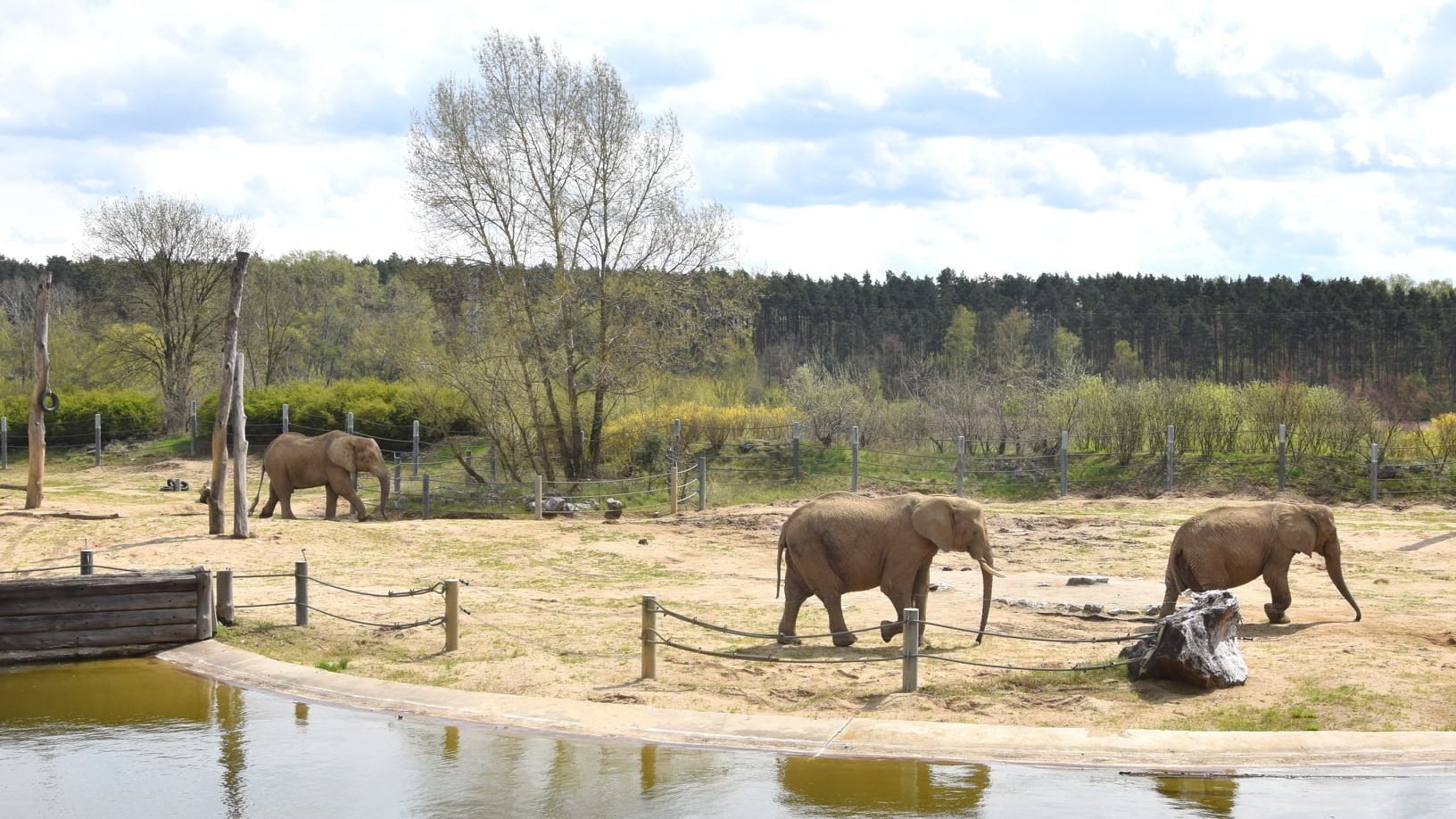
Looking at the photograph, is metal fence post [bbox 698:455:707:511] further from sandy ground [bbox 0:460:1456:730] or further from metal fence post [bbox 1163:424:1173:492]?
metal fence post [bbox 1163:424:1173:492]

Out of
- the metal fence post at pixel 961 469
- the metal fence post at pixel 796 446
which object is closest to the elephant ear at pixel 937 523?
the metal fence post at pixel 961 469

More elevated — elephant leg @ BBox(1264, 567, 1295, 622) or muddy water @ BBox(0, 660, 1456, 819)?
elephant leg @ BBox(1264, 567, 1295, 622)

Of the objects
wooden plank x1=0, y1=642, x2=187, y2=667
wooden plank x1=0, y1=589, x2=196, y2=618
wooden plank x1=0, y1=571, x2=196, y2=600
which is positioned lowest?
wooden plank x1=0, y1=642, x2=187, y2=667

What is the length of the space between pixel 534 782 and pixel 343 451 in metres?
18.1

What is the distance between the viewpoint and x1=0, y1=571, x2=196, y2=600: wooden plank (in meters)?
14.8

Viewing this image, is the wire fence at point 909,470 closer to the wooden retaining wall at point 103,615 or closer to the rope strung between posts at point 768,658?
the wooden retaining wall at point 103,615

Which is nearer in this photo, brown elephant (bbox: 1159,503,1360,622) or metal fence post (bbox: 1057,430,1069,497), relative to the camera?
brown elephant (bbox: 1159,503,1360,622)

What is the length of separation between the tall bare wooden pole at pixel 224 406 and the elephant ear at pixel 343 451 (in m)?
3.83

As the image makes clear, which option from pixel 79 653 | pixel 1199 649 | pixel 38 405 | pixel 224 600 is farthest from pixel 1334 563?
pixel 38 405

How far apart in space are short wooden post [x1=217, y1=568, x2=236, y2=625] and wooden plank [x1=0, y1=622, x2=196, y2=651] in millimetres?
503

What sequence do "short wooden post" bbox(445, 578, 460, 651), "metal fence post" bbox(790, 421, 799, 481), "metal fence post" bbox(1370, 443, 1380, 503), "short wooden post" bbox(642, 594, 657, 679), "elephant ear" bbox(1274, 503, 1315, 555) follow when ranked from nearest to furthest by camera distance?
"short wooden post" bbox(642, 594, 657, 679)
"short wooden post" bbox(445, 578, 460, 651)
"elephant ear" bbox(1274, 503, 1315, 555)
"metal fence post" bbox(1370, 443, 1380, 503)
"metal fence post" bbox(790, 421, 799, 481)

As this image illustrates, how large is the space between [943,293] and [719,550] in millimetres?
72135

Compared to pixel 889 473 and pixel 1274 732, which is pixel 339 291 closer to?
pixel 889 473

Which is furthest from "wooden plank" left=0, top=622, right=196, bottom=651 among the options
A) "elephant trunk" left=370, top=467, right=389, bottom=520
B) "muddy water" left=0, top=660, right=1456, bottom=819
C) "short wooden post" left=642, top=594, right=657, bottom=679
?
"elephant trunk" left=370, top=467, right=389, bottom=520
